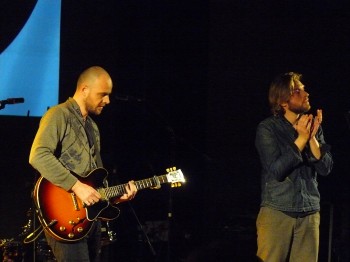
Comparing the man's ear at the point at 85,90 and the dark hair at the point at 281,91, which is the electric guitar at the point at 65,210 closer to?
the man's ear at the point at 85,90

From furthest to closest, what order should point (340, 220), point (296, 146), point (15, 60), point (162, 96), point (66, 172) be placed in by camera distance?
point (162, 96) < point (15, 60) < point (340, 220) < point (296, 146) < point (66, 172)

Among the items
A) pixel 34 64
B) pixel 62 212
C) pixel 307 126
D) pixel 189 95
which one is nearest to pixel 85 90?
pixel 62 212

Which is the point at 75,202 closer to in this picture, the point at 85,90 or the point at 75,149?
the point at 75,149

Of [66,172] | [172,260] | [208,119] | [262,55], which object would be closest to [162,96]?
[208,119]

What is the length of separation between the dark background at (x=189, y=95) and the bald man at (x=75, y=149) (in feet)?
6.21

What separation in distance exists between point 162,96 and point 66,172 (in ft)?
9.15

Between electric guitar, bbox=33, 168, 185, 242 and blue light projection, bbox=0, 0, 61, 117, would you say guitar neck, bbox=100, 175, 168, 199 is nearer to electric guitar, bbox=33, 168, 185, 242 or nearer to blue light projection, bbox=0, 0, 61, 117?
electric guitar, bbox=33, 168, 185, 242

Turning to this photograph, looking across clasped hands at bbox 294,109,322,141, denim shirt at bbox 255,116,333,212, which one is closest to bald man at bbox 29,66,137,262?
denim shirt at bbox 255,116,333,212

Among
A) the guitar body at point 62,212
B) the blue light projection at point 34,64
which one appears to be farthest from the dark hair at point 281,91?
the blue light projection at point 34,64

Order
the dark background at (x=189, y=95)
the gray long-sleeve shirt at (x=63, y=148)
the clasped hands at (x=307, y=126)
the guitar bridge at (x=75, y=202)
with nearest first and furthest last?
1. the gray long-sleeve shirt at (x=63, y=148)
2. the guitar bridge at (x=75, y=202)
3. the clasped hands at (x=307, y=126)
4. the dark background at (x=189, y=95)

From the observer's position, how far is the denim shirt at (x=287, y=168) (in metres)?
4.03

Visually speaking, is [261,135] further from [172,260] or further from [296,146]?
[172,260]

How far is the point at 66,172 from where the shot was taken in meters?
3.79

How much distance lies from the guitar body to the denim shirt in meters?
1.29
